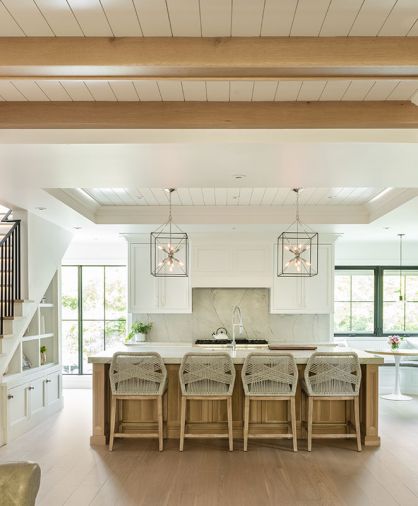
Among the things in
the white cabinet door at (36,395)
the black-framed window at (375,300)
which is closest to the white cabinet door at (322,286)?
the black-framed window at (375,300)

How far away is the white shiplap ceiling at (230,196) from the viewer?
21.6 feet

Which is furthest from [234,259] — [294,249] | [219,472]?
[219,472]

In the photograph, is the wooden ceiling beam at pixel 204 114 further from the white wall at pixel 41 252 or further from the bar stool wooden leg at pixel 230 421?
the white wall at pixel 41 252

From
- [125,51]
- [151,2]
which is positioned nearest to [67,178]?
[125,51]

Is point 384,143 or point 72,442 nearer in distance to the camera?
point 384,143

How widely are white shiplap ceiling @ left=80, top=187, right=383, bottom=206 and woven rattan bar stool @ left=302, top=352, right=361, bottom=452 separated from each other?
2054 mm

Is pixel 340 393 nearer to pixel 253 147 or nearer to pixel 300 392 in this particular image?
pixel 300 392

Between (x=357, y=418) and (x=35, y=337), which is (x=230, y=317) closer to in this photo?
(x=35, y=337)

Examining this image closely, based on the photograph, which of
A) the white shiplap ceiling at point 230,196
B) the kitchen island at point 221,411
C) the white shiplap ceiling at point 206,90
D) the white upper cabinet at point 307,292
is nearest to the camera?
the white shiplap ceiling at point 206,90

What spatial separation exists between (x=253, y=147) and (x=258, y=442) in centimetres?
331

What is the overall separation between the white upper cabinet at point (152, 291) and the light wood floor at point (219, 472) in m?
2.79

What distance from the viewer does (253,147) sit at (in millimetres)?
3822

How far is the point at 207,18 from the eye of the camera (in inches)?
102

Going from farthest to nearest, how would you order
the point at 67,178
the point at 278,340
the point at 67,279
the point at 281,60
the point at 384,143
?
the point at 67,279 → the point at 278,340 → the point at 67,178 → the point at 384,143 → the point at 281,60
